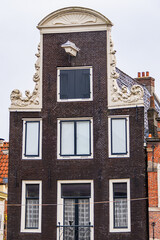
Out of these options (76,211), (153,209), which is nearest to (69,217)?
(76,211)

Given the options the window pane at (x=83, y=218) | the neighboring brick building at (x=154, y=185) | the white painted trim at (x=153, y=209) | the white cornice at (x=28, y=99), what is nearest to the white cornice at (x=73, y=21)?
the white cornice at (x=28, y=99)

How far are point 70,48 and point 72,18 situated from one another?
62.9 inches

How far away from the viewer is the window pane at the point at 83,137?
25.9 metres

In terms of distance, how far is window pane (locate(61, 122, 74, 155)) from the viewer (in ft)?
85.3

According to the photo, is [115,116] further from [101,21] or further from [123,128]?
[101,21]

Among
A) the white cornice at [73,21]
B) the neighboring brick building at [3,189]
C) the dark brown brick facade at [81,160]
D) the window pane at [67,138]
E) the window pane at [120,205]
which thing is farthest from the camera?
the neighboring brick building at [3,189]

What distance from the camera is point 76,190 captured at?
1008 inches

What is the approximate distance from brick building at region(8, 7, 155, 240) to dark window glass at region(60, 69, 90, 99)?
42mm

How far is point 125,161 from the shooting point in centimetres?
2536

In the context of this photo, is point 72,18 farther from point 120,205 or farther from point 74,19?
point 120,205

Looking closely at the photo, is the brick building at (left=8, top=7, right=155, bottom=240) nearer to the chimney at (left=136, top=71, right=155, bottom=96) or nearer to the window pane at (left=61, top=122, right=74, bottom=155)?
the window pane at (left=61, top=122, right=74, bottom=155)

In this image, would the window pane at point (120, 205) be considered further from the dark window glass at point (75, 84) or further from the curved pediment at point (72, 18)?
the curved pediment at point (72, 18)

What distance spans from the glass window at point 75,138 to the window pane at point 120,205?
6.16 ft

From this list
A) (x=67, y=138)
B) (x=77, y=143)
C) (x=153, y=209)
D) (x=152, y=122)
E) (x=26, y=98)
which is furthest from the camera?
(x=152, y=122)
